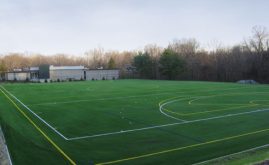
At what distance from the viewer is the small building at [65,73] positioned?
65750 mm

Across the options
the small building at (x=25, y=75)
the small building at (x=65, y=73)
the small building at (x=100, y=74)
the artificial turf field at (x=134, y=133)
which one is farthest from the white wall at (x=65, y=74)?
the artificial turf field at (x=134, y=133)

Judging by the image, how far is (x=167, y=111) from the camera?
17172mm

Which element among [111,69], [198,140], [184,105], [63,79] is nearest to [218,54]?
[111,69]

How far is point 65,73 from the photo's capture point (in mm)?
66625

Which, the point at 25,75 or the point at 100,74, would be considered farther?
the point at 100,74

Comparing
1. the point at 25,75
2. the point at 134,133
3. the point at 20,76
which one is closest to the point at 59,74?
the point at 25,75

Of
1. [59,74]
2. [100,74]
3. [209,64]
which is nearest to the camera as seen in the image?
[209,64]

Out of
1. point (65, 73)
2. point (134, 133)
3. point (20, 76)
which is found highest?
point (65, 73)

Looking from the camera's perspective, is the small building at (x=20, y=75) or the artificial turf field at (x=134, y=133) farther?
the small building at (x=20, y=75)

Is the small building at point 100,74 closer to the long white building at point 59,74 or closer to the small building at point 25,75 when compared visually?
the long white building at point 59,74

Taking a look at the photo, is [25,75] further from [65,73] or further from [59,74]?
[65,73]

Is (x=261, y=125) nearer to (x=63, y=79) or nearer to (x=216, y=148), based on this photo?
(x=216, y=148)

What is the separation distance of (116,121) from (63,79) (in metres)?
53.7

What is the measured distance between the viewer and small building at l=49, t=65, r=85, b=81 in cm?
6575
